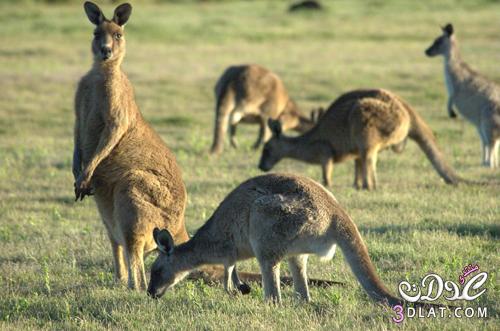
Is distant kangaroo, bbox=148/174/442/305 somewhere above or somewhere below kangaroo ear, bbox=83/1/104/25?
below

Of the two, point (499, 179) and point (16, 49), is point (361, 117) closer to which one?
point (499, 179)

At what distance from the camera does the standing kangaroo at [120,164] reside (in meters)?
6.55

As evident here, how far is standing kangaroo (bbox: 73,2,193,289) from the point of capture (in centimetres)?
655

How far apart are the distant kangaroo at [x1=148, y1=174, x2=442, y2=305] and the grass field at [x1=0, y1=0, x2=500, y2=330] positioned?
20cm

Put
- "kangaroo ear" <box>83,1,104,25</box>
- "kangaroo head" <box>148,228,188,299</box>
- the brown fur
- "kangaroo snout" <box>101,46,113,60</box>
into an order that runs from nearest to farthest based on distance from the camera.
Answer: "kangaroo head" <box>148,228,188,299</box> → the brown fur → "kangaroo snout" <box>101,46,113,60</box> → "kangaroo ear" <box>83,1,104,25</box>

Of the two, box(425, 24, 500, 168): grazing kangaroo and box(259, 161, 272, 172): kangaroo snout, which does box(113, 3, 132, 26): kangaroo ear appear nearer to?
box(259, 161, 272, 172): kangaroo snout

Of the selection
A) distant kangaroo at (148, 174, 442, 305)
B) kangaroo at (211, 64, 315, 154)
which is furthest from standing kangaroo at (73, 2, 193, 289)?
kangaroo at (211, 64, 315, 154)

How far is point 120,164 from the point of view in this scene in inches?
272

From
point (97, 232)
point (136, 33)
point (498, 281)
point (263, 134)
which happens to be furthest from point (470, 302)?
point (136, 33)

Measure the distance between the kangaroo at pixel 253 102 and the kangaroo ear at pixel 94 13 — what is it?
672 centimetres

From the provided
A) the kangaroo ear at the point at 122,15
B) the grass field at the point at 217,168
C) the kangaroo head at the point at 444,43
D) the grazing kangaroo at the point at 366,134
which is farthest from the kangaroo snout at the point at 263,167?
the kangaroo ear at the point at 122,15

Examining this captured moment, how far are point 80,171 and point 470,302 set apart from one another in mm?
3248

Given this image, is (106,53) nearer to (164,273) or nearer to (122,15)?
(122,15)

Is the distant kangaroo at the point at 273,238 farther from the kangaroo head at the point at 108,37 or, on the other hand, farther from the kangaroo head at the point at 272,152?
the kangaroo head at the point at 272,152
